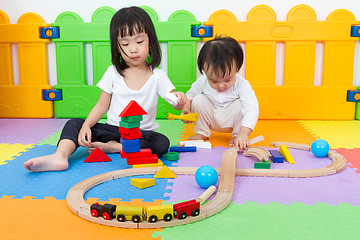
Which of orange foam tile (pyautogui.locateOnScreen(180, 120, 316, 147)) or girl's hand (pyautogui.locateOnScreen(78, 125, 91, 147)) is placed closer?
girl's hand (pyautogui.locateOnScreen(78, 125, 91, 147))

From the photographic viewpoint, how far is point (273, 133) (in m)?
1.83

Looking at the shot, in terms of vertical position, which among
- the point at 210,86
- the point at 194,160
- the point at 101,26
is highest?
the point at 101,26

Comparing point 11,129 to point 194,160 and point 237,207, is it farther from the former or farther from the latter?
point 237,207

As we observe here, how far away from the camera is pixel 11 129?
192 cm

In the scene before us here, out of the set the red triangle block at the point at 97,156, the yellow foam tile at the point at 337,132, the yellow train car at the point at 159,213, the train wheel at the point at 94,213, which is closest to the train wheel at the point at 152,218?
the yellow train car at the point at 159,213

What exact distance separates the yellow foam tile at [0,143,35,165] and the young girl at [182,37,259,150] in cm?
66

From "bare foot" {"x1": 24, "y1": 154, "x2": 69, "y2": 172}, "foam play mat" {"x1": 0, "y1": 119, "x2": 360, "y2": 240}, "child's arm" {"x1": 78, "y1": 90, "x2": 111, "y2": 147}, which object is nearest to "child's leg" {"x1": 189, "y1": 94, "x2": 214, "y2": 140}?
"foam play mat" {"x1": 0, "y1": 119, "x2": 360, "y2": 240}

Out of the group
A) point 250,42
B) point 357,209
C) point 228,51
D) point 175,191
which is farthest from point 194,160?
point 250,42

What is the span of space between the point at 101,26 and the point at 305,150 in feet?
4.15

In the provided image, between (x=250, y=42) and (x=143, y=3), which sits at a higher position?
(x=143, y=3)

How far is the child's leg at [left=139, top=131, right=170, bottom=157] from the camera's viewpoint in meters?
1.42

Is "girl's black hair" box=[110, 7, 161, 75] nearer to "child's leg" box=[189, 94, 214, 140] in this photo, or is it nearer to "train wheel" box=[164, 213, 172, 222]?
"child's leg" box=[189, 94, 214, 140]

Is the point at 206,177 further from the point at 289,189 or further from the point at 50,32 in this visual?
the point at 50,32

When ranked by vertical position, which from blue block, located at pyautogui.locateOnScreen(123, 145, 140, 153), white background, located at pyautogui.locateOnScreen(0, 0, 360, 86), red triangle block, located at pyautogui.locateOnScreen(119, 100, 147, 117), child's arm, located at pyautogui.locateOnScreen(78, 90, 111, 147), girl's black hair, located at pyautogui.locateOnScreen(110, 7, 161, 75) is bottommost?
blue block, located at pyautogui.locateOnScreen(123, 145, 140, 153)
